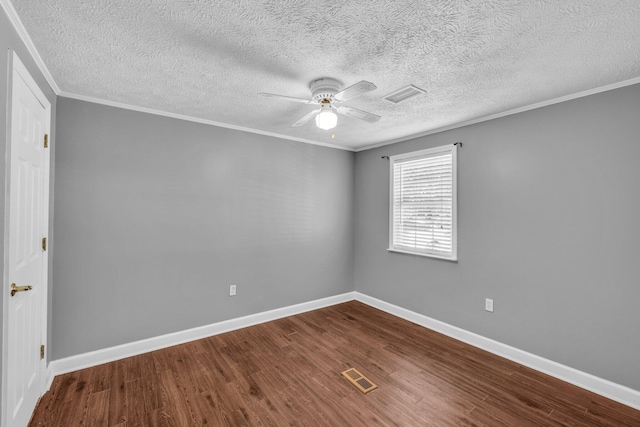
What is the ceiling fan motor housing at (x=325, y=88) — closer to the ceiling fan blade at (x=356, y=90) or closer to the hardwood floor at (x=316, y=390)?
the ceiling fan blade at (x=356, y=90)

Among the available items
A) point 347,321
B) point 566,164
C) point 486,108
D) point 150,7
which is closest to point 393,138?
point 486,108

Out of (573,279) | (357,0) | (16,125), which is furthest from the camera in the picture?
(573,279)

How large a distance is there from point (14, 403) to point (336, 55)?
288 cm

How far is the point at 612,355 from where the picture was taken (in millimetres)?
2281

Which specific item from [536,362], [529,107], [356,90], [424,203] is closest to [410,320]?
[536,362]

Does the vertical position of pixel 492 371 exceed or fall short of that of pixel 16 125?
it falls short

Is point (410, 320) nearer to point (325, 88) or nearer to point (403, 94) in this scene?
point (403, 94)

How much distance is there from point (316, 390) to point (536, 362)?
2.12 meters

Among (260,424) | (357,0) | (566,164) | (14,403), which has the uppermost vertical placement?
(357,0)

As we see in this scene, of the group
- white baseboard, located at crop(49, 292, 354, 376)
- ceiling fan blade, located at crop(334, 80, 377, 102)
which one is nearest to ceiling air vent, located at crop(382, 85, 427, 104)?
ceiling fan blade, located at crop(334, 80, 377, 102)

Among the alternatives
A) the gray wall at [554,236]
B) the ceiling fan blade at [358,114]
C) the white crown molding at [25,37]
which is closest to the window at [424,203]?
the gray wall at [554,236]

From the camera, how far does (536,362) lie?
2680mm

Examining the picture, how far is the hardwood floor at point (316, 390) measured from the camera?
203 cm

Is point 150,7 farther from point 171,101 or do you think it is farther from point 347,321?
point 347,321
